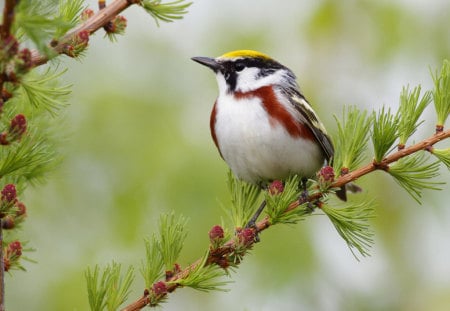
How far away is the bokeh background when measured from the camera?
172 inches

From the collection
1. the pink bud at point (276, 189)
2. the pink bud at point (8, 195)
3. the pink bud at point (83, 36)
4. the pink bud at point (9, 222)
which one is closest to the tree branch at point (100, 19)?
the pink bud at point (83, 36)

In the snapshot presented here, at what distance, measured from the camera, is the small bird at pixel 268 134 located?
3.39m

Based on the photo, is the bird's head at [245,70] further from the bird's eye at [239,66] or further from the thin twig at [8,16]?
the thin twig at [8,16]

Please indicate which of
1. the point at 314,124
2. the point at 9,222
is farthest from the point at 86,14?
the point at 314,124

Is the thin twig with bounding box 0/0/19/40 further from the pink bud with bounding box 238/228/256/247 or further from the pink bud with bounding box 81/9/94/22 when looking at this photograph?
the pink bud with bounding box 238/228/256/247

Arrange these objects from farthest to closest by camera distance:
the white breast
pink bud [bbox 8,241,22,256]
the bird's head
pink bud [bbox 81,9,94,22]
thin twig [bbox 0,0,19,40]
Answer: the bird's head, the white breast, pink bud [bbox 8,241,22,256], pink bud [bbox 81,9,94,22], thin twig [bbox 0,0,19,40]

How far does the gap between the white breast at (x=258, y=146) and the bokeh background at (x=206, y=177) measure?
90 centimetres

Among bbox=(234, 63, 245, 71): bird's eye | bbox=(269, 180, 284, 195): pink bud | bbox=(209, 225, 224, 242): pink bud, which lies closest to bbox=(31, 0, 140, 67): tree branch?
bbox=(209, 225, 224, 242): pink bud

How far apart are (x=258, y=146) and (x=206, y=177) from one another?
1127mm

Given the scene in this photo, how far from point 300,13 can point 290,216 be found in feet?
9.57

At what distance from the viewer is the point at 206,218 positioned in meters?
4.35

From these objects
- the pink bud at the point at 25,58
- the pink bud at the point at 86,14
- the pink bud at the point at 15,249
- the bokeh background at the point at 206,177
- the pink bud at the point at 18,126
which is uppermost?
the pink bud at the point at 86,14

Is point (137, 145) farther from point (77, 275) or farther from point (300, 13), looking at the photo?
point (300, 13)

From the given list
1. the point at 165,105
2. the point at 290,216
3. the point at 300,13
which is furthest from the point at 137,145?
the point at 290,216
